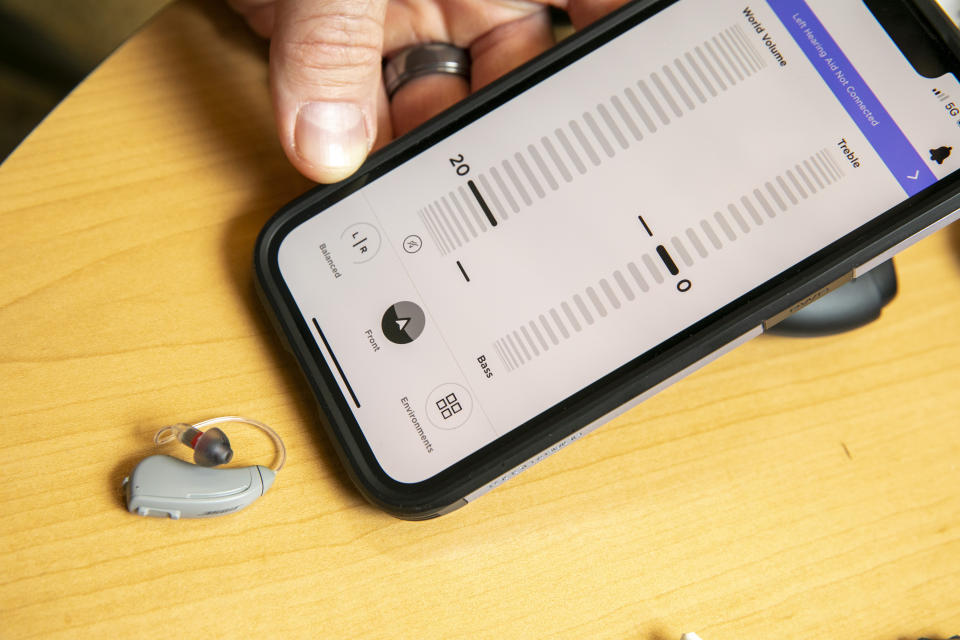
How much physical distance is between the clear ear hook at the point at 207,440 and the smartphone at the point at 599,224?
4 cm

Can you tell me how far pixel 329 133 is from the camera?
39cm

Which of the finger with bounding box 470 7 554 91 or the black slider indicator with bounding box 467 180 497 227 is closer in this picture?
the black slider indicator with bounding box 467 180 497 227

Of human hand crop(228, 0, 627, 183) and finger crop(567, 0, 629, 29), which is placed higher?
human hand crop(228, 0, 627, 183)

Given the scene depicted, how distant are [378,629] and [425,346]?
5.7 inches

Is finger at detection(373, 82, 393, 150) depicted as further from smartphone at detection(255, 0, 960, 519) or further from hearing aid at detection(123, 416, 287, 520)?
hearing aid at detection(123, 416, 287, 520)

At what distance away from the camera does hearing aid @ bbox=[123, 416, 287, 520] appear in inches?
13.7

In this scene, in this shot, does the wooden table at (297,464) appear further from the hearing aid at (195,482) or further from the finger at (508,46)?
the finger at (508,46)

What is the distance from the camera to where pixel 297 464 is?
0.39m

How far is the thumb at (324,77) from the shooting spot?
38cm

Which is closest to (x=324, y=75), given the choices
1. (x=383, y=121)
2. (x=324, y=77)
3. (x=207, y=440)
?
(x=324, y=77)

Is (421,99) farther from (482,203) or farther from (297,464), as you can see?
(297,464)

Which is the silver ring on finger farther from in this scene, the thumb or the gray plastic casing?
the gray plastic casing

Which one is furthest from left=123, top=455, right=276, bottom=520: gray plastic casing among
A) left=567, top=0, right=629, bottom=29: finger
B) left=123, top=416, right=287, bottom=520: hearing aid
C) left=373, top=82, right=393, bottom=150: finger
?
left=567, top=0, right=629, bottom=29: finger

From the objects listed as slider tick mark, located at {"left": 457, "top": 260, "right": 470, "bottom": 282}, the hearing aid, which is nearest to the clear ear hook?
the hearing aid
